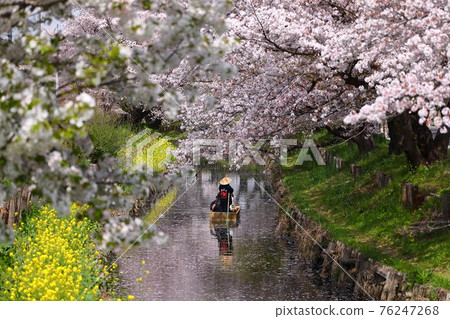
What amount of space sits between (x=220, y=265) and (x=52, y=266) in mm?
7869

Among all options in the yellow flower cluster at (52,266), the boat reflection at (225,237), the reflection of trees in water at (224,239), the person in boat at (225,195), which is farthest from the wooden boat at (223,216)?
the yellow flower cluster at (52,266)

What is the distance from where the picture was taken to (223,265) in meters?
18.5

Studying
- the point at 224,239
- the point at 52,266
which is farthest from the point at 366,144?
the point at 52,266

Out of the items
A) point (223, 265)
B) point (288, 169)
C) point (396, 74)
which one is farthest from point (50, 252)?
point (288, 169)

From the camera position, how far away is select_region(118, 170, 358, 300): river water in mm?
15594

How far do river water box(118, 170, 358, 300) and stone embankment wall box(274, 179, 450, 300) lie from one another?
370 mm

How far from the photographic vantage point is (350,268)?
49.8ft

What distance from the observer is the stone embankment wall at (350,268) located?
11883mm

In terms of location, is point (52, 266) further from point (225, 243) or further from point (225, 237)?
point (225, 237)

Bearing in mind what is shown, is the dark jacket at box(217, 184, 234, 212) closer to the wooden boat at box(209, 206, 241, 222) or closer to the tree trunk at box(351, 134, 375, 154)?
the wooden boat at box(209, 206, 241, 222)

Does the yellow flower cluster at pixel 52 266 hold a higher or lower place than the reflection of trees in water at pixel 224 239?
higher

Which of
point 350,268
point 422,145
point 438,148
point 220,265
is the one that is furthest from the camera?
point 422,145

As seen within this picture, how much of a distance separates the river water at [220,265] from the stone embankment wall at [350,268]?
370mm

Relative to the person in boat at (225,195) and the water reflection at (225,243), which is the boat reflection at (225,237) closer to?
the water reflection at (225,243)
